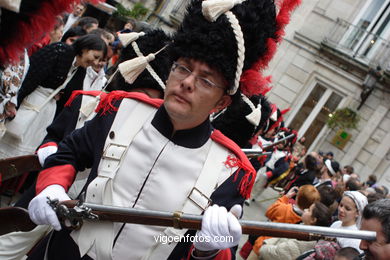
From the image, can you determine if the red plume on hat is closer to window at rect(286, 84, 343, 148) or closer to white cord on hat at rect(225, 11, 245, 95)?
white cord on hat at rect(225, 11, 245, 95)

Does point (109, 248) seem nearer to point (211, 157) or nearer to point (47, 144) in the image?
point (211, 157)

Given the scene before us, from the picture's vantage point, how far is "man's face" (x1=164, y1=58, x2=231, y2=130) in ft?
5.74

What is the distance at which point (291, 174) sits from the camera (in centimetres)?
873

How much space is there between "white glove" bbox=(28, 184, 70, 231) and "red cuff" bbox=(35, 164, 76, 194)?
4cm

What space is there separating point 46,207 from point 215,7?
3.91ft

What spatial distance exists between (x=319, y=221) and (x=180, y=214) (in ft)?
7.63

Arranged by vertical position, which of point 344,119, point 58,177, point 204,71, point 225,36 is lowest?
point 58,177

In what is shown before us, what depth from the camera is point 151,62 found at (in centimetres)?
296

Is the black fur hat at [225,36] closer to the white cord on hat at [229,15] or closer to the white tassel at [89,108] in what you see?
the white cord on hat at [229,15]

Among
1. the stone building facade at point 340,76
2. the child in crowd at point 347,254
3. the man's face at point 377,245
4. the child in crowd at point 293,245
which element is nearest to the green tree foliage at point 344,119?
the stone building facade at point 340,76

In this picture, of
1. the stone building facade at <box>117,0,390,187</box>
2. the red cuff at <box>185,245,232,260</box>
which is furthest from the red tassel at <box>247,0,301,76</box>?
the stone building facade at <box>117,0,390,187</box>

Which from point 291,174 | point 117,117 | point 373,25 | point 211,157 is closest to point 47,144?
point 117,117

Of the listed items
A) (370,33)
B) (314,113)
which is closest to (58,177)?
(314,113)

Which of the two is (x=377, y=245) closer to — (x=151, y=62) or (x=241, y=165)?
(x=241, y=165)
